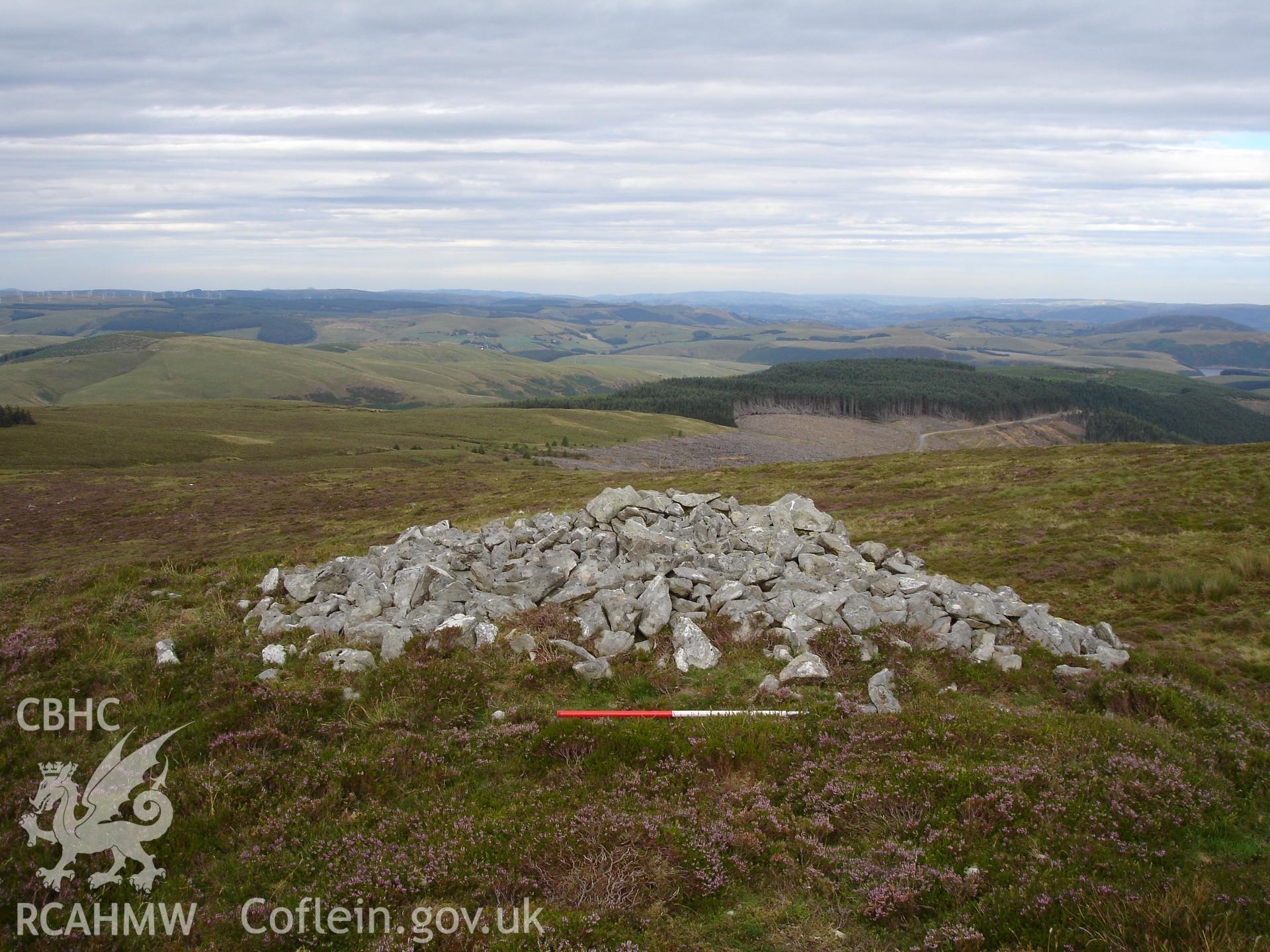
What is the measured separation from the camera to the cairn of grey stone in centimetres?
1461

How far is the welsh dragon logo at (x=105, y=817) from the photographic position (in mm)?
8461

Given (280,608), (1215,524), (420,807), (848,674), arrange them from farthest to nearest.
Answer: (1215,524)
(280,608)
(848,674)
(420,807)

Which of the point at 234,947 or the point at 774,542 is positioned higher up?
the point at 774,542

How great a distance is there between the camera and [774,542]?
20.4 m

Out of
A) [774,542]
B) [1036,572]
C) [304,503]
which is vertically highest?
[774,542]

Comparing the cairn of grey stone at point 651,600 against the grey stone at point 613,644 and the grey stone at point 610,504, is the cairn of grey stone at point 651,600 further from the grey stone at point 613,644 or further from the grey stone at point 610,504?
the grey stone at point 610,504

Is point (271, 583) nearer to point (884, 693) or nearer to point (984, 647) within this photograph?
point (884, 693)

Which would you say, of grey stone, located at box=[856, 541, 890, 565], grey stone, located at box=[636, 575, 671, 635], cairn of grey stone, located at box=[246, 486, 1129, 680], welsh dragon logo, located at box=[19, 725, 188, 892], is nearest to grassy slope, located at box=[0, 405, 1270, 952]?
welsh dragon logo, located at box=[19, 725, 188, 892]

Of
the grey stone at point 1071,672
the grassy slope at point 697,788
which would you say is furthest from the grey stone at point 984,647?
the grey stone at point 1071,672

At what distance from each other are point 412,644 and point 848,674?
28.3 feet

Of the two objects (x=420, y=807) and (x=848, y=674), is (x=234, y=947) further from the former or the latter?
(x=848, y=674)

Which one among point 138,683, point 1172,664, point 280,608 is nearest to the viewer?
point 138,683

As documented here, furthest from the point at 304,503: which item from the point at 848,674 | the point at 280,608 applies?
the point at 848,674

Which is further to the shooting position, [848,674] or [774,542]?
[774,542]
